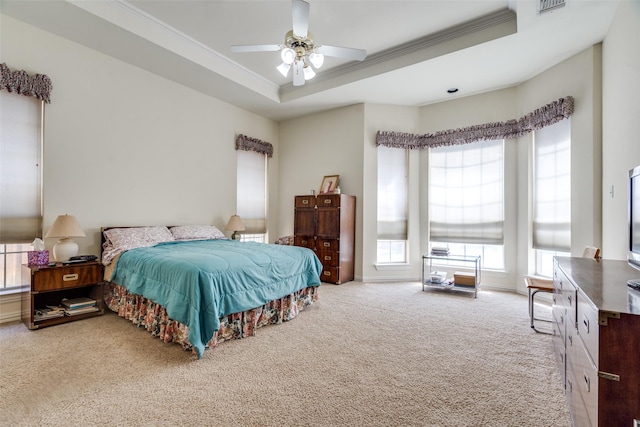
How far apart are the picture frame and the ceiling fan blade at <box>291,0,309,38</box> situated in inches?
111

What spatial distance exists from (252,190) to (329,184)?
4.79 feet

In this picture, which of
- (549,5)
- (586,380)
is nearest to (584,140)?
(549,5)

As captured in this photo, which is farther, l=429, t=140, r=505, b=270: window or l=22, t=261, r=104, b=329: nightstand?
l=429, t=140, r=505, b=270: window

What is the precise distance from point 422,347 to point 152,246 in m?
3.03

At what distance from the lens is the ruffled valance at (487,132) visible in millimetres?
3647

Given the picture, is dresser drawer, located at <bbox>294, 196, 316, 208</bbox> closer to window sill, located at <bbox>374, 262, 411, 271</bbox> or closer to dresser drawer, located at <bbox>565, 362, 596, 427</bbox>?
window sill, located at <bbox>374, 262, 411, 271</bbox>

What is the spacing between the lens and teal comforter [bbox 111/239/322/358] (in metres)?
2.25

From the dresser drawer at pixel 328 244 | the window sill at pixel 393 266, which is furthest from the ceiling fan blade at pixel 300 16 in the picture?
the window sill at pixel 393 266

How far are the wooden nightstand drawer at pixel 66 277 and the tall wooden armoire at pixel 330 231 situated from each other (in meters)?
2.85

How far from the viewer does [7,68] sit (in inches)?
115

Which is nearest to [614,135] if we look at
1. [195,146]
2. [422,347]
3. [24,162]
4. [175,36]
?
[422,347]

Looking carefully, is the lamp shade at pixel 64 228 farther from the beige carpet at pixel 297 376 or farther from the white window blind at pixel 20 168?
the beige carpet at pixel 297 376

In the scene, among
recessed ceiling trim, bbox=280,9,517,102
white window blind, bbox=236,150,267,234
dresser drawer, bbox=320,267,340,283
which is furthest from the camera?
white window blind, bbox=236,150,267,234

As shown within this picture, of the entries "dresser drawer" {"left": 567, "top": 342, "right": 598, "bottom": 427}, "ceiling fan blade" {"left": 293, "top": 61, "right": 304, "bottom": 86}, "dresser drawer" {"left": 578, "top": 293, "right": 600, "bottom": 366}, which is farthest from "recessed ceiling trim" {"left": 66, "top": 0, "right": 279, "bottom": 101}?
"dresser drawer" {"left": 567, "top": 342, "right": 598, "bottom": 427}
